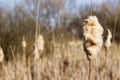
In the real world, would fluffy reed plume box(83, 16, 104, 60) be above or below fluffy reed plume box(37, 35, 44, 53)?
above

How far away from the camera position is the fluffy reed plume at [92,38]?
1374 millimetres

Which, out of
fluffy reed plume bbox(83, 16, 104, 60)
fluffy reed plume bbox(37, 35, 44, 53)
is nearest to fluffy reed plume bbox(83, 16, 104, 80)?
fluffy reed plume bbox(83, 16, 104, 60)

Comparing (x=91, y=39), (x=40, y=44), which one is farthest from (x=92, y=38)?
(x=40, y=44)

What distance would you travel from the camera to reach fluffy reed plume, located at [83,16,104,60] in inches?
54.1

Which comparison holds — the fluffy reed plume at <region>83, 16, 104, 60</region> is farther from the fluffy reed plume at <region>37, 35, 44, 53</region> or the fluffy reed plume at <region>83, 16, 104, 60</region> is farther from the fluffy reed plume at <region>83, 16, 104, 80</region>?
the fluffy reed plume at <region>37, 35, 44, 53</region>

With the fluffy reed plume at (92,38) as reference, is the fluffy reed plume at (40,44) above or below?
below

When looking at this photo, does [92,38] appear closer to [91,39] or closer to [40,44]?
[91,39]

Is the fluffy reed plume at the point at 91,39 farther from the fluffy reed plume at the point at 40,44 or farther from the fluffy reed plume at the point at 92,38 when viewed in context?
the fluffy reed plume at the point at 40,44

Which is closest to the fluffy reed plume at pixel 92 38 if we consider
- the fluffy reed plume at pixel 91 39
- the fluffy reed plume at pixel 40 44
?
the fluffy reed plume at pixel 91 39

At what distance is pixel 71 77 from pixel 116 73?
0.38 metres

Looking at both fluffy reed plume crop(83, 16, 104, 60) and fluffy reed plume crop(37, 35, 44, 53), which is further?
fluffy reed plume crop(37, 35, 44, 53)

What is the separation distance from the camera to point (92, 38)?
1393 millimetres

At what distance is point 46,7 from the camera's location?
8.51 metres

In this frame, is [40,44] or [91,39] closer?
[91,39]
